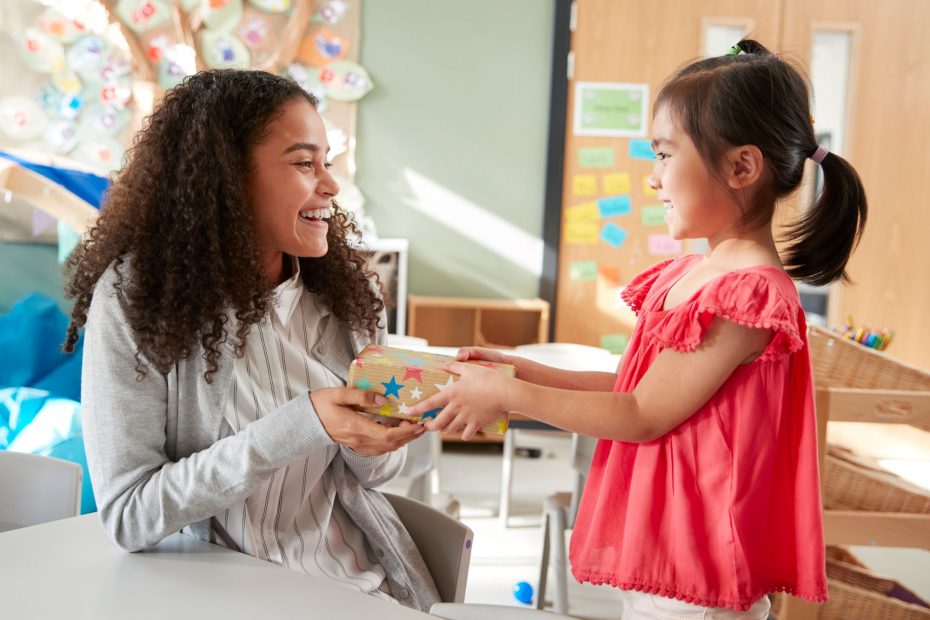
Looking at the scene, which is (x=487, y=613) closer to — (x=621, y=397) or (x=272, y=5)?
(x=621, y=397)

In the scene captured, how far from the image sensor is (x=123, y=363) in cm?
114

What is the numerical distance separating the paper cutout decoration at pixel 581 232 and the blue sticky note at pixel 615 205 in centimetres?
9

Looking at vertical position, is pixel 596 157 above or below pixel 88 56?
below

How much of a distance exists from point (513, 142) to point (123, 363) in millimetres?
3569

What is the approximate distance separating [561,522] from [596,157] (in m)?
2.58

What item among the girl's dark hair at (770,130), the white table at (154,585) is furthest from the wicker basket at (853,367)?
the white table at (154,585)

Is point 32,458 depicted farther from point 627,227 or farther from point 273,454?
point 627,227

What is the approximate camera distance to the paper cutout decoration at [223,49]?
4.30 metres

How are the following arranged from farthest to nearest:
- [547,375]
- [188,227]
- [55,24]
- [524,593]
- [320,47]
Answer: [320,47] → [55,24] → [524,593] → [547,375] → [188,227]

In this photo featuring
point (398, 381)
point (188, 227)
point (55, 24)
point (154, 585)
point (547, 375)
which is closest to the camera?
point (154, 585)

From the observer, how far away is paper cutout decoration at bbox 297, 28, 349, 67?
4.35m

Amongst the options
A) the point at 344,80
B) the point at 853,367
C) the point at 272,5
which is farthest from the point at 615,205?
the point at 853,367

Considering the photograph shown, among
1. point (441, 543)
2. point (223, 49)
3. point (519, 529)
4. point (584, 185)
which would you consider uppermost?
point (223, 49)

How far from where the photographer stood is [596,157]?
4.45 metres
